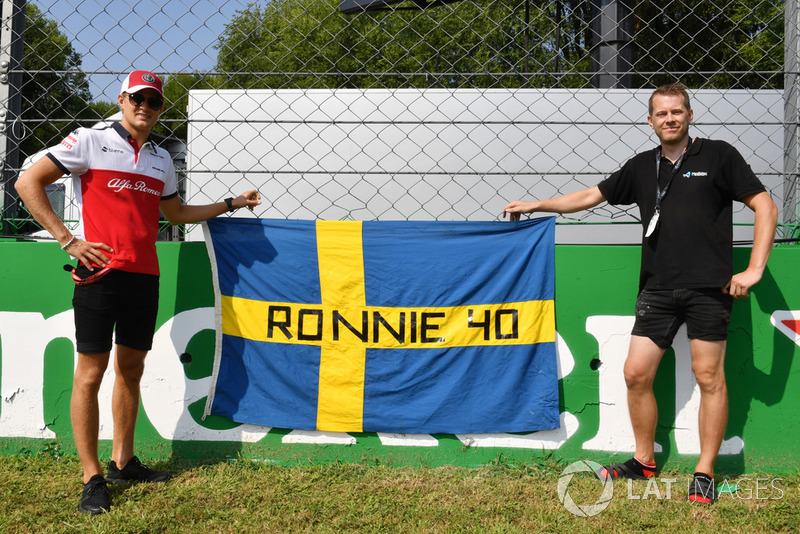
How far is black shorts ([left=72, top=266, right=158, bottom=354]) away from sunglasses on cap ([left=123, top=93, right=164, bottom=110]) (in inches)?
32.5

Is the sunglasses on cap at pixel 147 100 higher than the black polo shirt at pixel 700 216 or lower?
higher

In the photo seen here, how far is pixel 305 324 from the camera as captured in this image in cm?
345

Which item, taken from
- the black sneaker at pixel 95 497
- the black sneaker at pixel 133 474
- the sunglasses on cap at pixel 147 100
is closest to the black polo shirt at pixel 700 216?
the sunglasses on cap at pixel 147 100

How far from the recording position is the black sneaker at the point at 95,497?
8.99ft

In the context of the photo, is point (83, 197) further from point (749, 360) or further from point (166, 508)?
point (749, 360)

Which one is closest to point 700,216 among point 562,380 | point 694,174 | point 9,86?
point 694,174

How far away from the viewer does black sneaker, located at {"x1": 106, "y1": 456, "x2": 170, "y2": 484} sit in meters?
3.06

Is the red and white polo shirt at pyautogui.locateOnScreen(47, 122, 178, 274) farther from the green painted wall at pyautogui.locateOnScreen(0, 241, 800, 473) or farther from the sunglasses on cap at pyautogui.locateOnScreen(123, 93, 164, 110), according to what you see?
the green painted wall at pyautogui.locateOnScreen(0, 241, 800, 473)

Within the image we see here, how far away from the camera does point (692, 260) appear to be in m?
2.98

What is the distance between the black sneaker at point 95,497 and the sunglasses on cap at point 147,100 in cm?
178

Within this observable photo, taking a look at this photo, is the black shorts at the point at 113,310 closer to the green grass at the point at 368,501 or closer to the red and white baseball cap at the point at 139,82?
the green grass at the point at 368,501

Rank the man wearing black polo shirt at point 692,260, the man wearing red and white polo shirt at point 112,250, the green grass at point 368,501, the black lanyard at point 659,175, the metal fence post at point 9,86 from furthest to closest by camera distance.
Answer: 1. the metal fence post at point 9,86
2. the black lanyard at point 659,175
3. the man wearing black polo shirt at point 692,260
4. the man wearing red and white polo shirt at point 112,250
5. the green grass at point 368,501

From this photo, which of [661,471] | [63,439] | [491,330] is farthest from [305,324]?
[661,471]

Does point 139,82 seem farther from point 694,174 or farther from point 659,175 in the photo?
point 694,174
